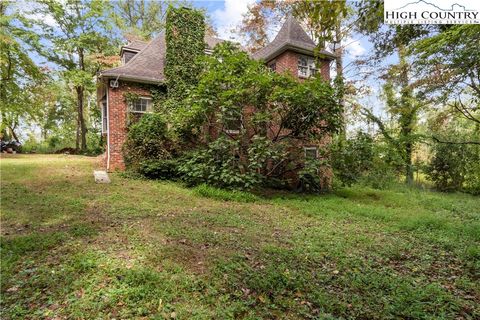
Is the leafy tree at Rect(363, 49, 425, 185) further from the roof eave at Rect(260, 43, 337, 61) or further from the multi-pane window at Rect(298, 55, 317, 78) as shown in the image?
the multi-pane window at Rect(298, 55, 317, 78)

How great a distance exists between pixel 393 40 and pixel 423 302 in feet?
21.8

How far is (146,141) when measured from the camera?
996 cm

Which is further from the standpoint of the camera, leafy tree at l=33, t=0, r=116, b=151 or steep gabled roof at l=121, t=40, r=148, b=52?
leafy tree at l=33, t=0, r=116, b=151

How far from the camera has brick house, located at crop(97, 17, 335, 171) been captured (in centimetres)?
1034

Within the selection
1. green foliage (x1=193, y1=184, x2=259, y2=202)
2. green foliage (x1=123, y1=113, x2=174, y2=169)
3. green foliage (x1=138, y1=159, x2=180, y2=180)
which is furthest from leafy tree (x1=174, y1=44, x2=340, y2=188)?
green foliage (x1=123, y1=113, x2=174, y2=169)

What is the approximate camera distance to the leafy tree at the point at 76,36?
16281 mm

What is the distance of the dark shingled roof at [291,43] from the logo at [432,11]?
5969mm

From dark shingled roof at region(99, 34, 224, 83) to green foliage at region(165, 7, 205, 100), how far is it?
0.65 m

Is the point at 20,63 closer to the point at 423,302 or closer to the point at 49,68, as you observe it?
the point at 49,68

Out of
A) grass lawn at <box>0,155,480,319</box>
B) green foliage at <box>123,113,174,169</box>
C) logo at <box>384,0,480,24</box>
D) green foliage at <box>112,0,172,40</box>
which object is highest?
green foliage at <box>112,0,172,40</box>

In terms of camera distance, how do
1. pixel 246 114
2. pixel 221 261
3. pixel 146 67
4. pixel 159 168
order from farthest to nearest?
pixel 146 67
pixel 159 168
pixel 246 114
pixel 221 261

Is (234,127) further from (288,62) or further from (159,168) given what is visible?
(288,62)

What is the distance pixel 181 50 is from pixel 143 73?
1.78m

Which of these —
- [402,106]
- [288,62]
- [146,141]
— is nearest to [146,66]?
[146,141]
